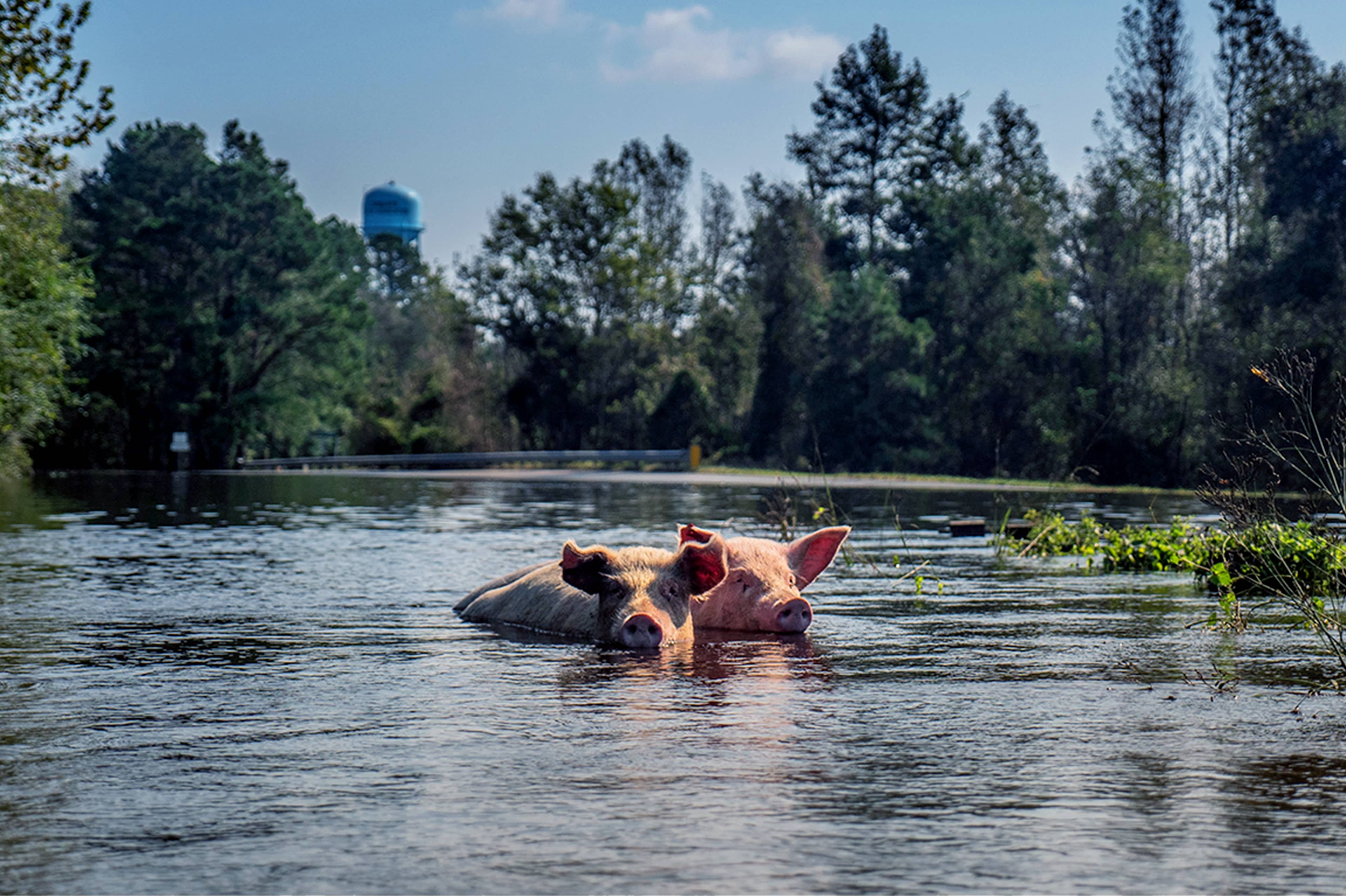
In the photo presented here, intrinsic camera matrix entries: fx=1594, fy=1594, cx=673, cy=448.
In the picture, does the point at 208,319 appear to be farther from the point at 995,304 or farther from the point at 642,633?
the point at 642,633

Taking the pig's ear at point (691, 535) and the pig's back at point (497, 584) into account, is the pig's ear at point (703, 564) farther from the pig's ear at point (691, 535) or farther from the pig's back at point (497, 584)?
the pig's back at point (497, 584)

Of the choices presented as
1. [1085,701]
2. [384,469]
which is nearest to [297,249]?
[384,469]

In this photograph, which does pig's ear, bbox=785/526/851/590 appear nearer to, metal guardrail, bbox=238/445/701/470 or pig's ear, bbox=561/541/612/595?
pig's ear, bbox=561/541/612/595

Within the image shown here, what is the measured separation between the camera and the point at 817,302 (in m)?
69.4

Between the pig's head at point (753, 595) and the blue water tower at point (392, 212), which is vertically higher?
the blue water tower at point (392, 212)

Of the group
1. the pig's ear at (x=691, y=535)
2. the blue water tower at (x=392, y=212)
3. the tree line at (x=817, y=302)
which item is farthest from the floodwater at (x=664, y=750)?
the blue water tower at (x=392, y=212)

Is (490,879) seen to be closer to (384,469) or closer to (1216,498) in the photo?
(1216,498)

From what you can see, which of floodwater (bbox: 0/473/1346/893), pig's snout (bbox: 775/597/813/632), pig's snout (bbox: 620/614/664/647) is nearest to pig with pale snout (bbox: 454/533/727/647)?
pig's snout (bbox: 620/614/664/647)

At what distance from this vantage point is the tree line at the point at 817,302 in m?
54.8

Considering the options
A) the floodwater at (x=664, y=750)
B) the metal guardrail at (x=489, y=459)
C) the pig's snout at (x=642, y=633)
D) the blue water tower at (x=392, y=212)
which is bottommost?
the floodwater at (x=664, y=750)

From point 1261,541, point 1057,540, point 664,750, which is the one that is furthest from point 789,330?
point 664,750

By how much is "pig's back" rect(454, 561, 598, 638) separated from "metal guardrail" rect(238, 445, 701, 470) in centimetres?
4884

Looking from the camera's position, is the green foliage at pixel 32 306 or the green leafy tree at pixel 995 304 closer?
the green foliage at pixel 32 306

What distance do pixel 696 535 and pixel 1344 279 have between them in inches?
1734
